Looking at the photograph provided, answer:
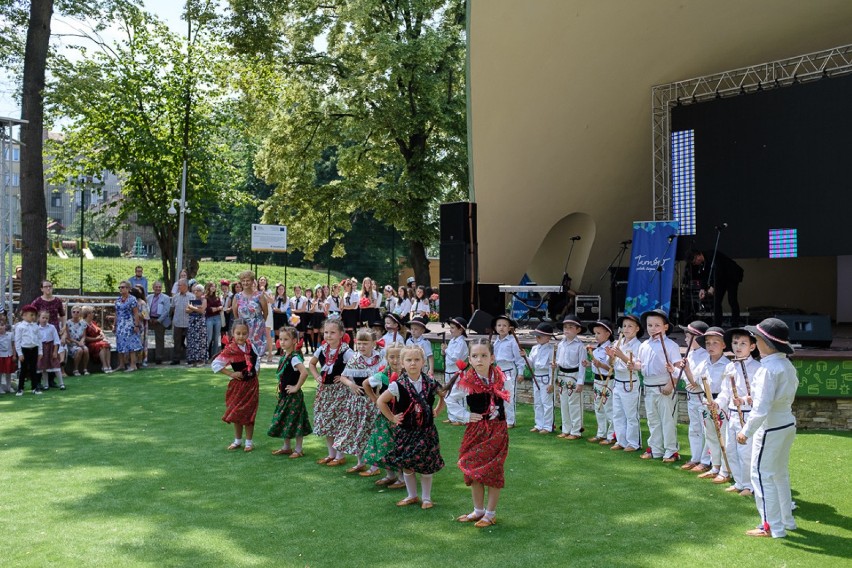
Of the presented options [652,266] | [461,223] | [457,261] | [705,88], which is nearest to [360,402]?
[457,261]

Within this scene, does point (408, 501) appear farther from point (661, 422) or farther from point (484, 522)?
point (661, 422)

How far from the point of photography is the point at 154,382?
1316 cm

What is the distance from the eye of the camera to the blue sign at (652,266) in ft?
46.3

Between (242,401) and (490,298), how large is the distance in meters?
10.5

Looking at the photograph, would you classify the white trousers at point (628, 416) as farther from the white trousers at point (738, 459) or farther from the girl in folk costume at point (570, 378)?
the white trousers at point (738, 459)

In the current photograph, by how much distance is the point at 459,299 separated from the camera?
15.0 metres

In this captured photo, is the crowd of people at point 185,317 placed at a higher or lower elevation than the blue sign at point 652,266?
lower

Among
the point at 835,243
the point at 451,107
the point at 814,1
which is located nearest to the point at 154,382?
the point at 835,243

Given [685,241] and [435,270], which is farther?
[435,270]

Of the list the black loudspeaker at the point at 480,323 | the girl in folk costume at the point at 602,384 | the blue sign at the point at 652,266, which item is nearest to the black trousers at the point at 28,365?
the black loudspeaker at the point at 480,323

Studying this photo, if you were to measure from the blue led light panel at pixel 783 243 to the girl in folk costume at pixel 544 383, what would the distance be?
5.47m

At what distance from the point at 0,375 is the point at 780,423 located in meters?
11.3

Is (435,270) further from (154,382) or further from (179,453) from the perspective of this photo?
(179,453)

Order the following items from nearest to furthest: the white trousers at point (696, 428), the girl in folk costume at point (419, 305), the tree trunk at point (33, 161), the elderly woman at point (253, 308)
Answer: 1. the white trousers at point (696, 428)
2. the elderly woman at point (253, 308)
3. the tree trunk at point (33, 161)
4. the girl in folk costume at point (419, 305)
